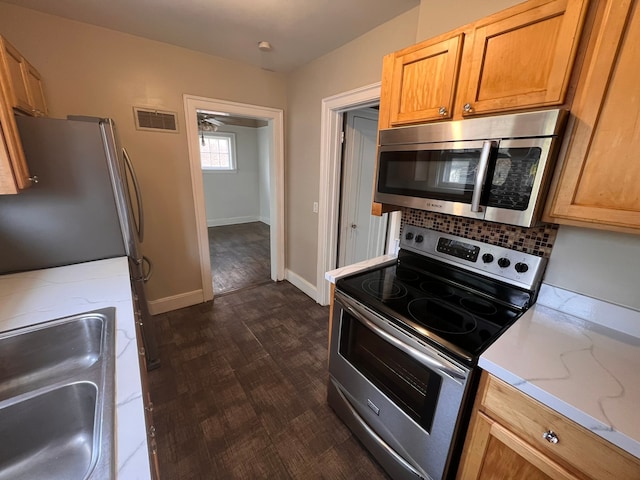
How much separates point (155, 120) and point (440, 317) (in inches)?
105

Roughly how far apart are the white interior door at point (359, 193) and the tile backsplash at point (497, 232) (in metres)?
1.16

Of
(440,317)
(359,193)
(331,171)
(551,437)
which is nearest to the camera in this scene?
(551,437)

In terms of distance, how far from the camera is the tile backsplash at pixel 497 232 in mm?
1199

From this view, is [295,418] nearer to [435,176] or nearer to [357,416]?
[357,416]

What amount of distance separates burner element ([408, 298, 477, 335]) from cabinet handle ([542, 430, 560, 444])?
13.8 inches

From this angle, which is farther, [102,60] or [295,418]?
[102,60]

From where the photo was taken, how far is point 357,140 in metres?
2.69

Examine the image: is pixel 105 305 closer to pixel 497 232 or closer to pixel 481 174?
pixel 481 174

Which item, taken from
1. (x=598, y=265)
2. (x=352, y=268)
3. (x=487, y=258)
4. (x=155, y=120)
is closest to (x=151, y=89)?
(x=155, y=120)

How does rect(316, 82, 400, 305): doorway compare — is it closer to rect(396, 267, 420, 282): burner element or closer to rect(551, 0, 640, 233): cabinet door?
rect(396, 267, 420, 282): burner element

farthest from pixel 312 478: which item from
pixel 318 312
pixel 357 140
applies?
pixel 357 140

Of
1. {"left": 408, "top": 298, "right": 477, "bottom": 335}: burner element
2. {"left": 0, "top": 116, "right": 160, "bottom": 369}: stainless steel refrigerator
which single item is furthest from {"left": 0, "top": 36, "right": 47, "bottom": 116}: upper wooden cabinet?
{"left": 408, "top": 298, "right": 477, "bottom": 335}: burner element

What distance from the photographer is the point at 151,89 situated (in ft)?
7.30

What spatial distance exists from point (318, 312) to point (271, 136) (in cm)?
206
